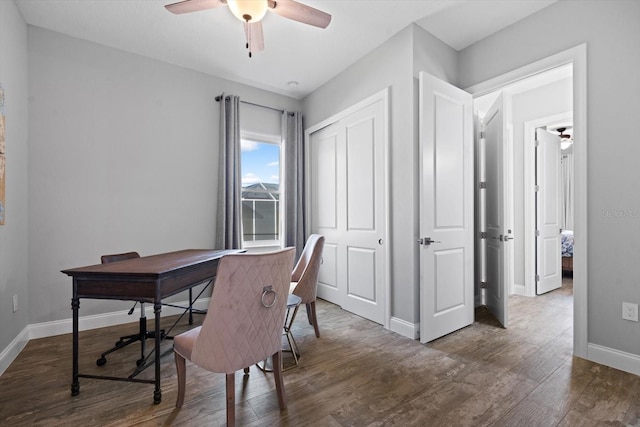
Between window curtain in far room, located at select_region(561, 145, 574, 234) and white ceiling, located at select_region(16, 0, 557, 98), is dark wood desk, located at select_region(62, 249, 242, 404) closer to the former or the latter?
white ceiling, located at select_region(16, 0, 557, 98)

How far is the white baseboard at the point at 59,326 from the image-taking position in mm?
2301

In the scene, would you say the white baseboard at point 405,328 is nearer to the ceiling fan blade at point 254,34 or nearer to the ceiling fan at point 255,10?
the ceiling fan at point 255,10

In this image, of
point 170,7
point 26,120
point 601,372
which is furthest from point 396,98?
point 26,120

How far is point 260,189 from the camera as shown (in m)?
4.23

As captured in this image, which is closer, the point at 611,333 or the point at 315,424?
the point at 315,424

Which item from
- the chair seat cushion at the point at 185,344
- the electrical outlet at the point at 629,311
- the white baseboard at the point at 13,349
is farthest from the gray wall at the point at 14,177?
the electrical outlet at the point at 629,311

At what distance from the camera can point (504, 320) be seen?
2.96 meters

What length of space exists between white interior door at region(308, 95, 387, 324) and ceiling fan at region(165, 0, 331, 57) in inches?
46.9

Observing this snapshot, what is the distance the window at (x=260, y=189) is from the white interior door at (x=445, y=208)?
228cm

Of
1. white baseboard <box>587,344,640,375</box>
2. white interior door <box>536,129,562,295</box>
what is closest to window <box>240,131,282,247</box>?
white baseboard <box>587,344,640,375</box>

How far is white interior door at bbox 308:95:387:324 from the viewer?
124 inches

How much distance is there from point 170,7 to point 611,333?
3.85 metres

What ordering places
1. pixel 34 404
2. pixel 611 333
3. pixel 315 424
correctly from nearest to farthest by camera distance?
pixel 315 424
pixel 34 404
pixel 611 333

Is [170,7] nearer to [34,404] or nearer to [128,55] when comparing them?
[128,55]
